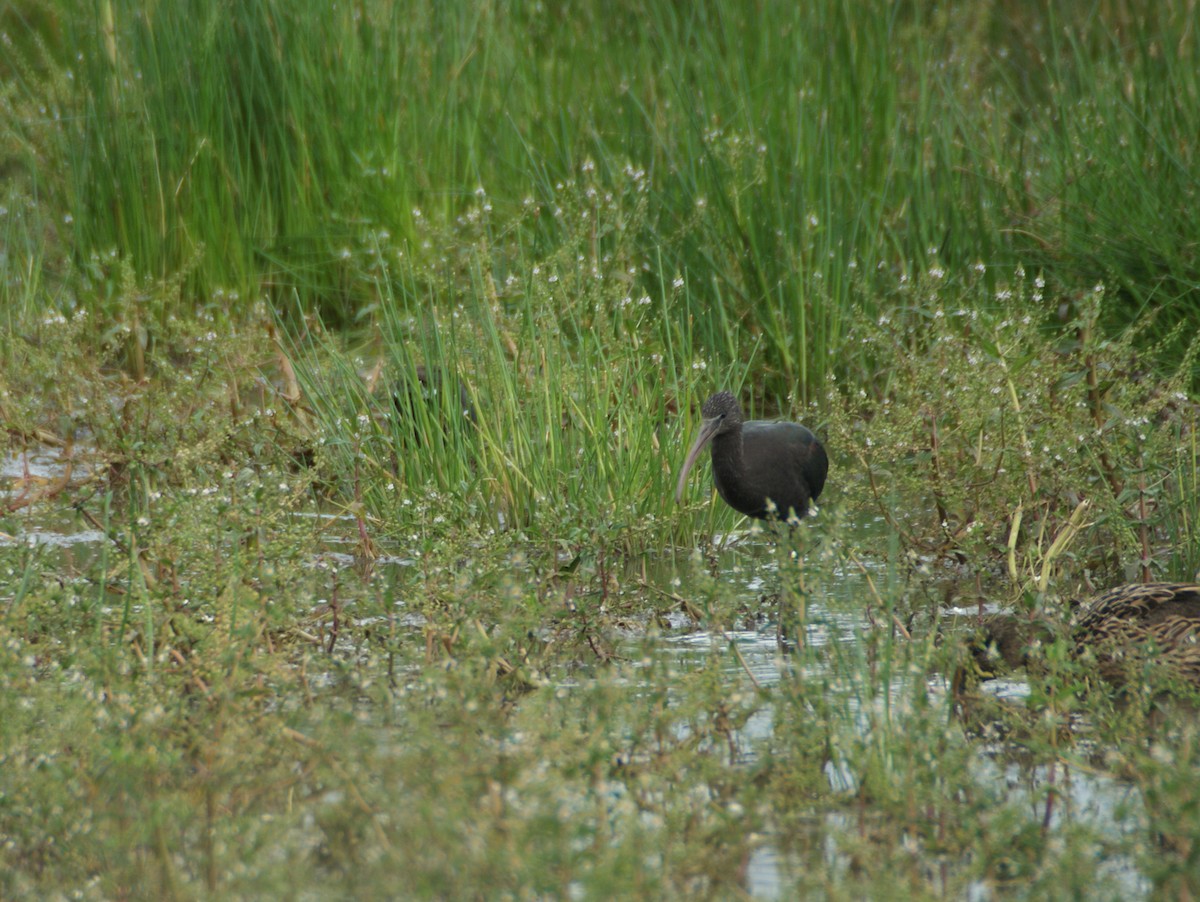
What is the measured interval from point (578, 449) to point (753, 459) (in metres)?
0.62

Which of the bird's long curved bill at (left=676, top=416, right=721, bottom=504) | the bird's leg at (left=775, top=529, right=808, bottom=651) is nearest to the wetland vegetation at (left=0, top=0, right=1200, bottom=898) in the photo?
the bird's leg at (left=775, top=529, right=808, bottom=651)

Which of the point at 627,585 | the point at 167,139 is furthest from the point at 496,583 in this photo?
the point at 167,139

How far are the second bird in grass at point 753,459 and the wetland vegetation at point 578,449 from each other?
0.19 metres

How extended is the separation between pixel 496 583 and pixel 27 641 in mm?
1354

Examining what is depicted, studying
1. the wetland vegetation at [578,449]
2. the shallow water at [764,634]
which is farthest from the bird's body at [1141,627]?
the shallow water at [764,634]

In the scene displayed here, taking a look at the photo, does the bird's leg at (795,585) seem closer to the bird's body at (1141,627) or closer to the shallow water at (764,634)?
the shallow water at (764,634)

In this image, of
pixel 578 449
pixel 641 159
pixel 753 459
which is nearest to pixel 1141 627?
pixel 753 459

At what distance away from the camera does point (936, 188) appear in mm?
7730

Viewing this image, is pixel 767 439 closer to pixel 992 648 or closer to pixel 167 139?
pixel 992 648

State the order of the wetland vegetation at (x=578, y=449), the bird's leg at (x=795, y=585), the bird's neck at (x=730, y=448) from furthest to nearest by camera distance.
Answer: the bird's neck at (x=730, y=448), the bird's leg at (x=795, y=585), the wetland vegetation at (x=578, y=449)

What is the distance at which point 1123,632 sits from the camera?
4406 mm

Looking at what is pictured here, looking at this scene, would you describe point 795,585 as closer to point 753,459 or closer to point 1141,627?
point 1141,627

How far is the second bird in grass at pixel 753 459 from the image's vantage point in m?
5.85

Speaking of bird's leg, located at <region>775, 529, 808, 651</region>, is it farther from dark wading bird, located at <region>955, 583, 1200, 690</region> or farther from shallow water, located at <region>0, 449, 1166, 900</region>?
dark wading bird, located at <region>955, 583, 1200, 690</region>
